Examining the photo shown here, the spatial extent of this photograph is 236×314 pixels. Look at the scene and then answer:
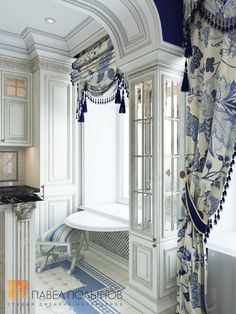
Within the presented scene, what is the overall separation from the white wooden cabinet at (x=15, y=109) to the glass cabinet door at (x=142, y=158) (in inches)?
70.4

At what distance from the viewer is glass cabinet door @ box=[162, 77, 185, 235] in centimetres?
224

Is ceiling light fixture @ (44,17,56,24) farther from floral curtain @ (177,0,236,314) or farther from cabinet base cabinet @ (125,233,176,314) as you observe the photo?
cabinet base cabinet @ (125,233,176,314)

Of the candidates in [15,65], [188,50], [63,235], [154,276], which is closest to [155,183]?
[154,276]

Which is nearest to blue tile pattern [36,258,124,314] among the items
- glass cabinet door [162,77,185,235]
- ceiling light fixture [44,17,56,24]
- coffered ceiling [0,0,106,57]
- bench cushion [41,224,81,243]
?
bench cushion [41,224,81,243]

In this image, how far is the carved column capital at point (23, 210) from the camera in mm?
1674

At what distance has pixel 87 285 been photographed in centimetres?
273

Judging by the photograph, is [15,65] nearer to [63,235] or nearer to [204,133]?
[63,235]

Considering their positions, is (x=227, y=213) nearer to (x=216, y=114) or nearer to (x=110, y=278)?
(x=216, y=114)

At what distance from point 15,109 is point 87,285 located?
2.34m

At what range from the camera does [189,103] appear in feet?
6.88

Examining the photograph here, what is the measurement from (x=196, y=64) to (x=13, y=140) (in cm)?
248

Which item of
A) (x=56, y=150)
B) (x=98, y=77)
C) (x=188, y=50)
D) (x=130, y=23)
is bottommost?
(x=56, y=150)

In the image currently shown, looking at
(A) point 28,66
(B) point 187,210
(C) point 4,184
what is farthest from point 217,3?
(C) point 4,184

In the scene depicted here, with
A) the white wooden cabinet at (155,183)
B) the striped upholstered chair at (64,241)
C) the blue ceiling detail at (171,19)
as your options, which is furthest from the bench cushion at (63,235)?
the blue ceiling detail at (171,19)
